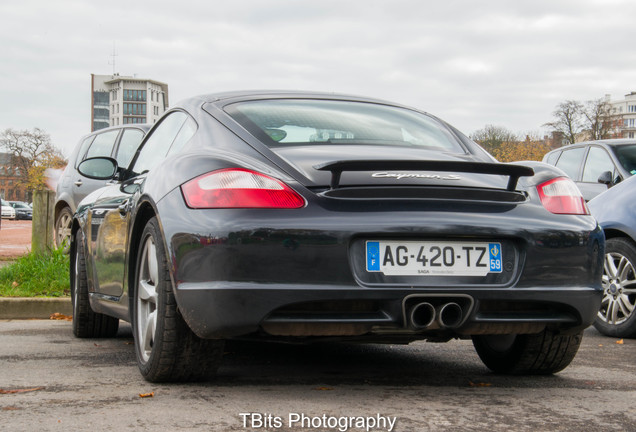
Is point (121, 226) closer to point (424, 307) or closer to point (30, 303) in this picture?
point (424, 307)

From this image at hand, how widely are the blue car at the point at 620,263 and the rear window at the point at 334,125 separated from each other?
2.27m

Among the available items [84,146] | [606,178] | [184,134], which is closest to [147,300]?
[184,134]

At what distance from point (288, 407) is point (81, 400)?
852 mm

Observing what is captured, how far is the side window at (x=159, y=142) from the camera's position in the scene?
15.2 feet

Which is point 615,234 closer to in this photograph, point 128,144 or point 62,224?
point 128,144

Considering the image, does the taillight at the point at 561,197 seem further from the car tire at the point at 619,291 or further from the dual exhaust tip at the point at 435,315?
the car tire at the point at 619,291

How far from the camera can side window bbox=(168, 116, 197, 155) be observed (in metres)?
4.25

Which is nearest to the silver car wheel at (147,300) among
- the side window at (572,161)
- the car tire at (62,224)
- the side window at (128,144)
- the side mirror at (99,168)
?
the side mirror at (99,168)

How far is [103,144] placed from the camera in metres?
12.2

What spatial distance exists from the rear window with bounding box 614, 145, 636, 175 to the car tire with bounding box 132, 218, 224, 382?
7.70m

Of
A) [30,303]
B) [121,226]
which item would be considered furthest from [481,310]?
[30,303]

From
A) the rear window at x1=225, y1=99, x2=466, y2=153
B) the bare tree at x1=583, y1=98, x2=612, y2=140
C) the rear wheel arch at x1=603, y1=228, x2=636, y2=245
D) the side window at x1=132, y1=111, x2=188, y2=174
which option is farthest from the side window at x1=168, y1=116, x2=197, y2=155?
the bare tree at x1=583, y1=98, x2=612, y2=140

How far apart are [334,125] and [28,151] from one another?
101 m

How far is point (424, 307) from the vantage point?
348 cm
